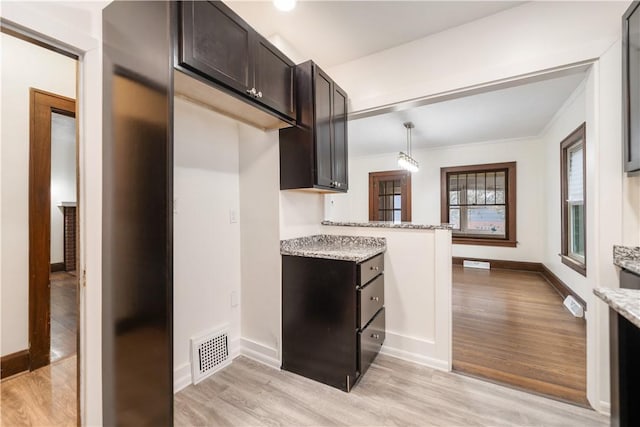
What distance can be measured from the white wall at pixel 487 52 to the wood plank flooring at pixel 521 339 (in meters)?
2.18

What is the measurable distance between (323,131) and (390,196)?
15.8 ft

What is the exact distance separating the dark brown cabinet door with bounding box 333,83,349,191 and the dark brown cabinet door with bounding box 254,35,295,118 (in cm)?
46

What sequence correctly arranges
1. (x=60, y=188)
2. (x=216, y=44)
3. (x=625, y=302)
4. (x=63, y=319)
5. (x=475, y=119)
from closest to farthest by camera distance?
(x=625, y=302) → (x=216, y=44) → (x=63, y=319) → (x=475, y=119) → (x=60, y=188)

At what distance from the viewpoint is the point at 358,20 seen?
6.43 feet

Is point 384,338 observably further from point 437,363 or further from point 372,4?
point 372,4

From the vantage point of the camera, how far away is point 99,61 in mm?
1409

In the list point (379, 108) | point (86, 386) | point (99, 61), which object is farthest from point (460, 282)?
point (99, 61)

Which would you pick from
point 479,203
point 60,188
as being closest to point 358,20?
point 479,203

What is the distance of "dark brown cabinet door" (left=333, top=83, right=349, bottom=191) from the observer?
2.27 metres

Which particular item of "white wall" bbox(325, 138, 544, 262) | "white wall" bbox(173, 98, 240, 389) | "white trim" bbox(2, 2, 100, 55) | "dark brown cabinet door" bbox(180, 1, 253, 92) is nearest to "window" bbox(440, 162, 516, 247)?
"white wall" bbox(325, 138, 544, 262)

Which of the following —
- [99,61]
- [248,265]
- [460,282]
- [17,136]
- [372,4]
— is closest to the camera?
[99,61]

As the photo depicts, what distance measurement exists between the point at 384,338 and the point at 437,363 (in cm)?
45

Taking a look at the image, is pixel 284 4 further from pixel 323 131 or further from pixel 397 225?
pixel 397 225

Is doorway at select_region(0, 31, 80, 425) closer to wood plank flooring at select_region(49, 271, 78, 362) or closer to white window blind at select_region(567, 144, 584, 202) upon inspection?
wood plank flooring at select_region(49, 271, 78, 362)
